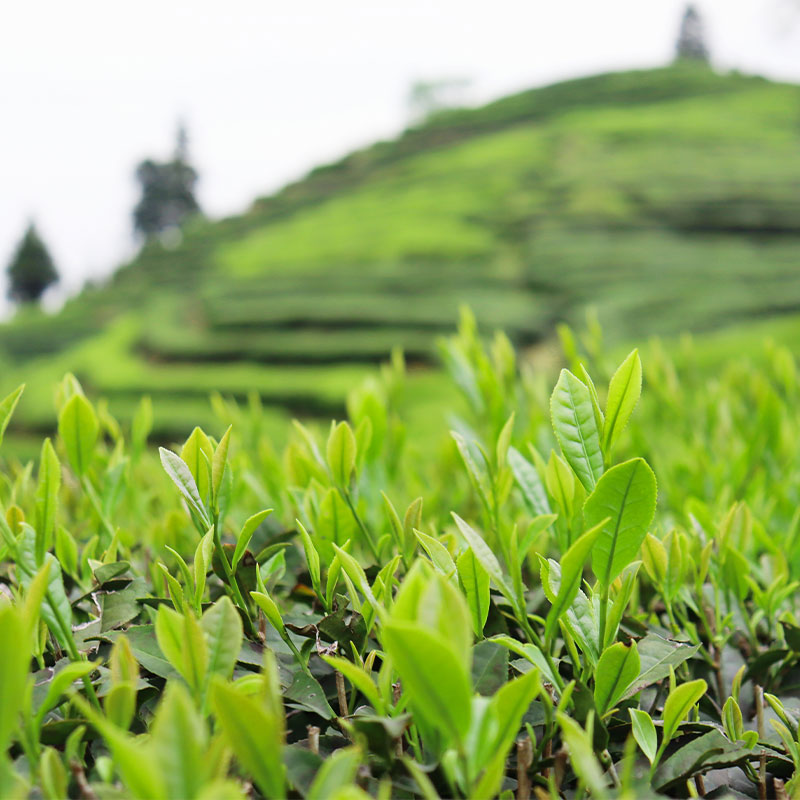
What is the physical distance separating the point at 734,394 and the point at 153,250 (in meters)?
23.5

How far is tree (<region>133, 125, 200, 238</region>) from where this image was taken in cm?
3500

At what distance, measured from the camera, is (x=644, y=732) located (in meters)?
0.59

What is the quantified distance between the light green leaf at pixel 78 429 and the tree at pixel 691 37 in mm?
51282

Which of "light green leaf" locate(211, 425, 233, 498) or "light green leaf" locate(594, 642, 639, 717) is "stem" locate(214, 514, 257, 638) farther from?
"light green leaf" locate(594, 642, 639, 717)

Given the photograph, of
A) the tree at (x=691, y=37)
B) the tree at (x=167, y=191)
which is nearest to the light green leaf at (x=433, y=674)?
the tree at (x=167, y=191)

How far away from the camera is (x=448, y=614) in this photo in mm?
428

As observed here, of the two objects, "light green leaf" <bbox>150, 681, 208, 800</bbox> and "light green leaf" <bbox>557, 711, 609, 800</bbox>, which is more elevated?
"light green leaf" <bbox>150, 681, 208, 800</bbox>

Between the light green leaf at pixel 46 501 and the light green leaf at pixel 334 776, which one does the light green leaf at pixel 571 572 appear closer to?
the light green leaf at pixel 334 776

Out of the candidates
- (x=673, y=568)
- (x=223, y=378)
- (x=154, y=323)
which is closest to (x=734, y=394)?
(x=673, y=568)

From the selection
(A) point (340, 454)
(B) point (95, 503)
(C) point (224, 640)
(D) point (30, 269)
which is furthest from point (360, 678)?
(D) point (30, 269)

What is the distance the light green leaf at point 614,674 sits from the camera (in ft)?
1.89

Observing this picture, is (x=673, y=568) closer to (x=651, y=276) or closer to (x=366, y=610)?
(x=366, y=610)

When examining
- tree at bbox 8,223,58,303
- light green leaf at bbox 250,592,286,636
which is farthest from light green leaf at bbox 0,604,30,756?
tree at bbox 8,223,58,303

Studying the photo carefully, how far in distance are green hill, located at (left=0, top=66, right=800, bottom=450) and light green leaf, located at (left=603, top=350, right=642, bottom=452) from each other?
9.20 m
